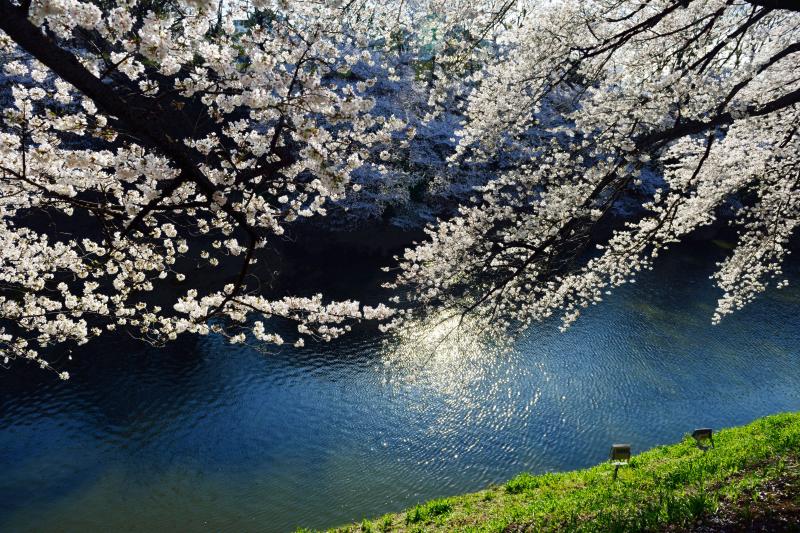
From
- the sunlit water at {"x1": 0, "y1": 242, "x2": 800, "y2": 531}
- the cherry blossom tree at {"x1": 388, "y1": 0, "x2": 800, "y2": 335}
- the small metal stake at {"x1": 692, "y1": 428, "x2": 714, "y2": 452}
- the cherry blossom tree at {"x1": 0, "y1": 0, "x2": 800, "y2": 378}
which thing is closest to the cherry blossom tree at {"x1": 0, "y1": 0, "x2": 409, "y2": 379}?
the cherry blossom tree at {"x1": 0, "y1": 0, "x2": 800, "y2": 378}

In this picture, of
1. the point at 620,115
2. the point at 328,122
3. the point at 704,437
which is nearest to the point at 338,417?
the point at 704,437

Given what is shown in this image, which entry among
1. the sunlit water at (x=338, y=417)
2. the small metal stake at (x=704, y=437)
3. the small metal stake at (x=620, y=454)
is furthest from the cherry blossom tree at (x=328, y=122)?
the sunlit water at (x=338, y=417)

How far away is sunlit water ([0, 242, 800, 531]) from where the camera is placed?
30.4 feet

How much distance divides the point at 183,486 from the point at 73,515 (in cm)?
178

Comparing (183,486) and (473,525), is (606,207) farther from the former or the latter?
(183,486)

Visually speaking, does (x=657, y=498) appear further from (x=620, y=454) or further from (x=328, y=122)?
(x=328, y=122)

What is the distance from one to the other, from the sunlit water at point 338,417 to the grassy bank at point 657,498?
187 centimetres

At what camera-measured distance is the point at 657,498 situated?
489 centimetres

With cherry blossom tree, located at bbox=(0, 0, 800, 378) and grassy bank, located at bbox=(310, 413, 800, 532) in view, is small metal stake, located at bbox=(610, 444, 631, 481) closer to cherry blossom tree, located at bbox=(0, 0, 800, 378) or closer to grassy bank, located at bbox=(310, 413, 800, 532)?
grassy bank, located at bbox=(310, 413, 800, 532)

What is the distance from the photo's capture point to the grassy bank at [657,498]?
4012mm

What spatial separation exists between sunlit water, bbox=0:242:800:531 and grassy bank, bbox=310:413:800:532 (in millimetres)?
1872

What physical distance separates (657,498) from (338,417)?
849cm

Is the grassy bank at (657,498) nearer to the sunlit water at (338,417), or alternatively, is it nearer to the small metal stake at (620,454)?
the small metal stake at (620,454)

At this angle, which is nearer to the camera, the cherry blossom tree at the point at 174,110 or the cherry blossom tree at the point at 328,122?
the cherry blossom tree at the point at 174,110
